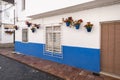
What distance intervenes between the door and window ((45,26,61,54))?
336cm

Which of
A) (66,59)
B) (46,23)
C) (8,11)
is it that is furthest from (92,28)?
(8,11)

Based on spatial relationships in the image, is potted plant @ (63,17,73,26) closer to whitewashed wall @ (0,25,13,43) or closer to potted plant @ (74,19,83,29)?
potted plant @ (74,19,83,29)

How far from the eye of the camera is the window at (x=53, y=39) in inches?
376

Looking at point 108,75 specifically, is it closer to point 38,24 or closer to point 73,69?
point 73,69

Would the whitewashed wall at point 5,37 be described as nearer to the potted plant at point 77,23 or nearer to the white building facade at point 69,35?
the white building facade at point 69,35

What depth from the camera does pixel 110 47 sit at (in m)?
6.59

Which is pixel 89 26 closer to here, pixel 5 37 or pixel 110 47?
pixel 110 47

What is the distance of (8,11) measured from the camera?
2317 centimetres

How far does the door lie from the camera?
634 cm

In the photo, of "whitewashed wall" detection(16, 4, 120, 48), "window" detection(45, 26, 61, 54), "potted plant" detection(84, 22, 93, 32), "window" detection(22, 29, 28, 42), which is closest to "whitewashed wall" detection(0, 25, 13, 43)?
"window" detection(22, 29, 28, 42)

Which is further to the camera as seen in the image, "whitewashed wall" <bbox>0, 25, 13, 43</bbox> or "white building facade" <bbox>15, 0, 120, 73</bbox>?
"whitewashed wall" <bbox>0, 25, 13, 43</bbox>

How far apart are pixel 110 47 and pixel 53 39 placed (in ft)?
14.3

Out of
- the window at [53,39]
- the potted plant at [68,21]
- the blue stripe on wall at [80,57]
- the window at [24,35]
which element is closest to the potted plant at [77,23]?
the potted plant at [68,21]

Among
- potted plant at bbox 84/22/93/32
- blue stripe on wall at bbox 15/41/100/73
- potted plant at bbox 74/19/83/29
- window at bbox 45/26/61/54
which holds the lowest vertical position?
blue stripe on wall at bbox 15/41/100/73
